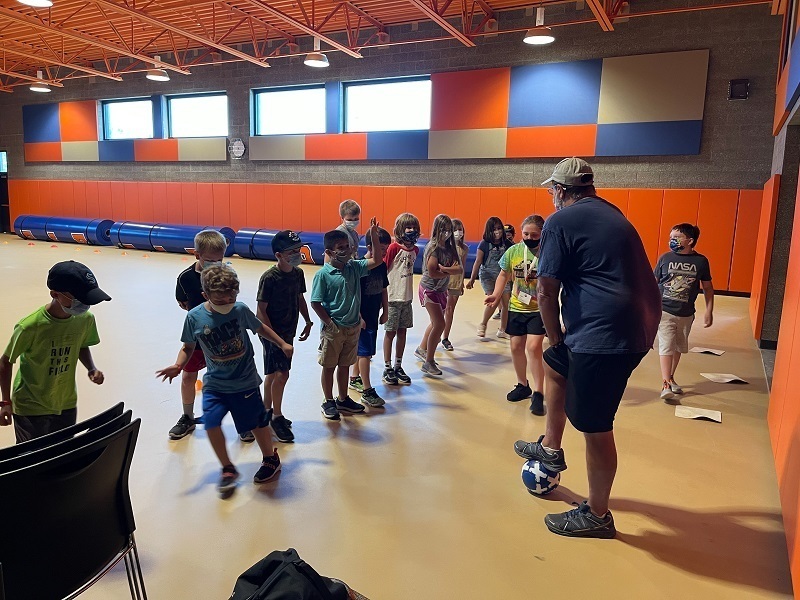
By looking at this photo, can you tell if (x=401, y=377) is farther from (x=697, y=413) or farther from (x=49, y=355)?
(x=49, y=355)

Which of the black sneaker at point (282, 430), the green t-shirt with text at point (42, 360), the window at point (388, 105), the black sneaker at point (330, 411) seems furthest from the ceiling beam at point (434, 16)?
the green t-shirt with text at point (42, 360)

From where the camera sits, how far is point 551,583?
7.57 feet

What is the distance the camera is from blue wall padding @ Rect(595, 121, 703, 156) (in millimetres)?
10005

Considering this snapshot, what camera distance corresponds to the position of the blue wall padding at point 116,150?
1630 cm

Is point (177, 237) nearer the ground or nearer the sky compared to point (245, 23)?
nearer the ground

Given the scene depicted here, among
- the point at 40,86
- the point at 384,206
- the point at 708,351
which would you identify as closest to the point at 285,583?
the point at 708,351

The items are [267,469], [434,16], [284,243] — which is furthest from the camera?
[434,16]

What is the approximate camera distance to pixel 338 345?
3.80 metres

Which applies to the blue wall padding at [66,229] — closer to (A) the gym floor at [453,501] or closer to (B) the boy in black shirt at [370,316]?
(A) the gym floor at [453,501]

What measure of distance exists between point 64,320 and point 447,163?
10619mm

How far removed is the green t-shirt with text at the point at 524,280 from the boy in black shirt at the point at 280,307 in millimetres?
1569

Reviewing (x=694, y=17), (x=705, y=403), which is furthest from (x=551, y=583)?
(x=694, y=17)

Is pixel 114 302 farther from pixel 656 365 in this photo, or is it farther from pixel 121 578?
pixel 656 365

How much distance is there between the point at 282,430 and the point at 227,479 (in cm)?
62
